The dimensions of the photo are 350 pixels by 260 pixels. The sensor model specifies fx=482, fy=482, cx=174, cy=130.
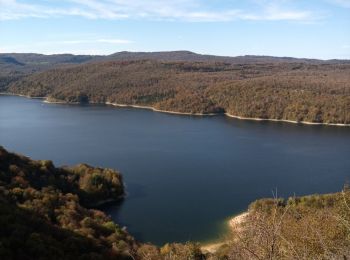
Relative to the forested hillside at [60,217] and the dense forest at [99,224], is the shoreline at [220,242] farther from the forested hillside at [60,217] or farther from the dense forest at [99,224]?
the forested hillside at [60,217]

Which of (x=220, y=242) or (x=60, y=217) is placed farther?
(x=220, y=242)

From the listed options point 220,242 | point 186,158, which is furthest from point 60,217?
point 186,158

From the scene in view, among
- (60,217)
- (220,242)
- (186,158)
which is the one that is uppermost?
(60,217)

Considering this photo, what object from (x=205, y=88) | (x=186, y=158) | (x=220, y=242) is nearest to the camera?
(x=220, y=242)

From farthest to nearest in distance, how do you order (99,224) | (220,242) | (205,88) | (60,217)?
(205,88) < (99,224) < (220,242) < (60,217)

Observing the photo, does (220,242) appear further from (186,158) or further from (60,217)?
(186,158)

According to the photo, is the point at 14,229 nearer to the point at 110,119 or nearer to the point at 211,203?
the point at 211,203

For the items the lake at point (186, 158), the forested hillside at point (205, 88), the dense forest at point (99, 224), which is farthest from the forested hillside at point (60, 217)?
→ the forested hillside at point (205, 88)
